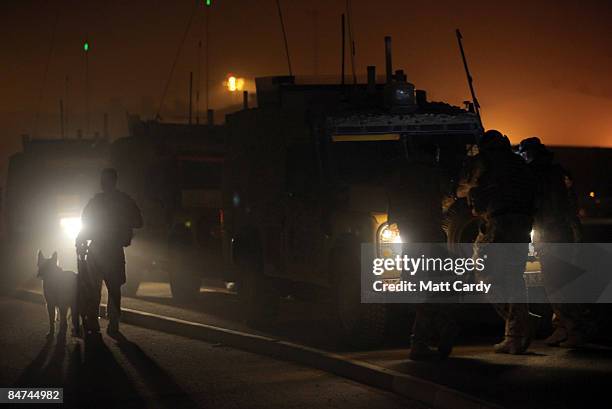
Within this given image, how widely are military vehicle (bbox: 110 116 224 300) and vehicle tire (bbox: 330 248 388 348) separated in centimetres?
572

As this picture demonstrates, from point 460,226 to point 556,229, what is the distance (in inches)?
35.9

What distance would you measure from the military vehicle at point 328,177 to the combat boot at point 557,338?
1327mm

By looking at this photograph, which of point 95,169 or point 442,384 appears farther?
point 95,169

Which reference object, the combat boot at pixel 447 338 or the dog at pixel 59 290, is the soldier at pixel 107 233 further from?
the combat boot at pixel 447 338

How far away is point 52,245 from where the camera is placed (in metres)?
36.8

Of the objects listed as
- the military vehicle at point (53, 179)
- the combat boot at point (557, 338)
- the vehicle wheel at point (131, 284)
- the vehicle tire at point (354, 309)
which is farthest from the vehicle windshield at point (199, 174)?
the military vehicle at point (53, 179)

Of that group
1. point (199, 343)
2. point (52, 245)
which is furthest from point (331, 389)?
point (52, 245)

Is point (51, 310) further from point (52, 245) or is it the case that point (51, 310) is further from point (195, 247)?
point (52, 245)

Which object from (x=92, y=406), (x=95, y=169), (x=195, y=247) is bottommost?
(x=92, y=406)

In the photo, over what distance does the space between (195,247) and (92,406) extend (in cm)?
1037

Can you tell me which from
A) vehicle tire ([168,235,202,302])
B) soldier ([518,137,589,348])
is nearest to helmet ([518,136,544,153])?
soldier ([518,137,589,348])

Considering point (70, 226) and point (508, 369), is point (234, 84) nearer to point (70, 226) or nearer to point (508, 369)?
point (70, 226)

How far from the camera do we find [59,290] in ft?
45.9

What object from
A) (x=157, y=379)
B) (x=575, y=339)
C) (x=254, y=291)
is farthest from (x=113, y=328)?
(x=575, y=339)
